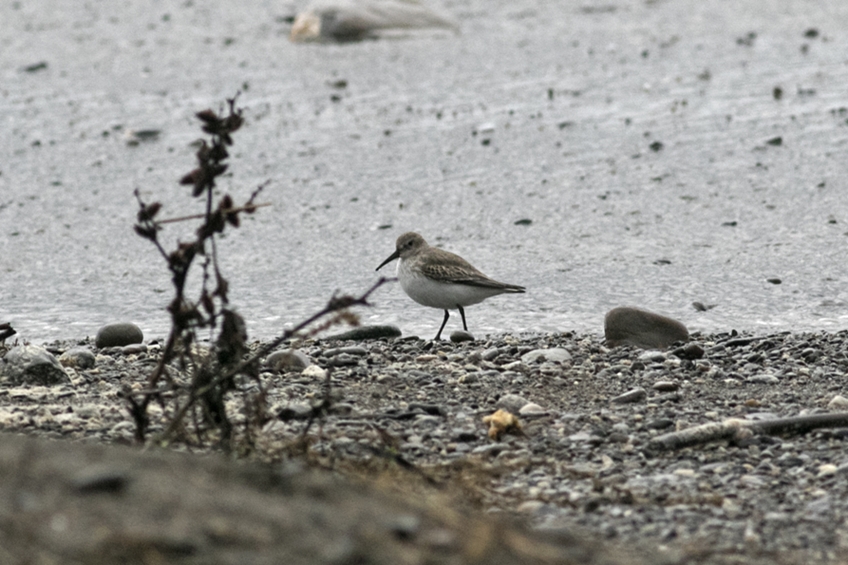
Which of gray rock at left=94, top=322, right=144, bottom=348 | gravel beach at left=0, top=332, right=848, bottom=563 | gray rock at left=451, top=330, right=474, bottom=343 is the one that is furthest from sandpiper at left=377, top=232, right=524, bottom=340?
gray rock at left=94, top=322, right=144, bottom=348

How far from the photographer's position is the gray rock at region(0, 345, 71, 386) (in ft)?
18.5

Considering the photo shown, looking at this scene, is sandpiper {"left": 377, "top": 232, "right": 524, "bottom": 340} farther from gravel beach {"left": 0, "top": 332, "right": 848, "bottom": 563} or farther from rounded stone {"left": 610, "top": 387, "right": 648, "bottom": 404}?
rounded stone {"left": 610, "top": 387, "right": 648, "bottom": 404}

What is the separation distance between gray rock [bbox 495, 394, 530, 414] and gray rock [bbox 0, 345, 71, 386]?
2.00 meters

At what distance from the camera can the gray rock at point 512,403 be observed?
17.4ft

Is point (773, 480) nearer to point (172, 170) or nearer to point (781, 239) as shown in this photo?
point (781, 239)

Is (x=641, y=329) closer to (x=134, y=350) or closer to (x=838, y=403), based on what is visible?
(x=838, y=403)

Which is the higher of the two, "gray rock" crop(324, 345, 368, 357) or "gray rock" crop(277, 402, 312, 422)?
"gray rock" crop(277, 402, 312, 422)

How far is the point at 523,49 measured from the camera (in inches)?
586

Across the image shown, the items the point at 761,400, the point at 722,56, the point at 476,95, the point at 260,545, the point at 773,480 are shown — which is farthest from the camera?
the point at 722,56

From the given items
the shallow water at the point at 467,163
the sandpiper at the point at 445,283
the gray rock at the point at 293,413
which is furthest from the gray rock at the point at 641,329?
the gray rock at the point at 293,413

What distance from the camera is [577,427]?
5020 millimetres

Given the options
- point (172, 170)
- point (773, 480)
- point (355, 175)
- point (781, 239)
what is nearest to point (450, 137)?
A: point (355, 175)

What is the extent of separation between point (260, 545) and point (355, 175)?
26.7 ft

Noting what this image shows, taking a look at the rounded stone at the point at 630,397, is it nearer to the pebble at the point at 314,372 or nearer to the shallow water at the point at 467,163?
the pebble at the point at 314,372
